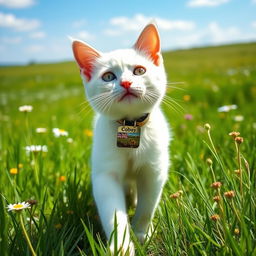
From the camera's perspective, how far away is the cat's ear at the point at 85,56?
177 centimetres

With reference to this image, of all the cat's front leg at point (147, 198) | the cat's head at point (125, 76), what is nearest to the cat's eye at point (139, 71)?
the cat's head at point (125, 76)

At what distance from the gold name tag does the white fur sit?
4 centimetres

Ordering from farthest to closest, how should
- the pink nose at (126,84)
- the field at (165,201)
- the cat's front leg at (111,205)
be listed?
the pink nose at (126,84) < the cat's front leg at (111,205) < the field at (165,201)

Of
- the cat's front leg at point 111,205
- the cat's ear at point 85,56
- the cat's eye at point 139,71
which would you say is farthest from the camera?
the cat's ear at point 85,56

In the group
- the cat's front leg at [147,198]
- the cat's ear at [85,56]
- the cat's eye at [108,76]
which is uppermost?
the cat's ear at [85,56]

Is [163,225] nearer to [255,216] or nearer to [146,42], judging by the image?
[255,216]

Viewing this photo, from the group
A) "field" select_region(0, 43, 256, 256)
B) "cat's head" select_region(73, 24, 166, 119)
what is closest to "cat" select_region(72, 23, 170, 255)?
"cat's head" select_region(73, 24, 166, 119)

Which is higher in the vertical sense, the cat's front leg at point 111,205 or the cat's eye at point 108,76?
the cat's eye at point 108,76

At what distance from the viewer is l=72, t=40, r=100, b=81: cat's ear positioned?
1.77 m

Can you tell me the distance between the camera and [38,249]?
132 cm

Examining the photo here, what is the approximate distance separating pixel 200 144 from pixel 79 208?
1.35m

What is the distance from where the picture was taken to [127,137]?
63.4 inches

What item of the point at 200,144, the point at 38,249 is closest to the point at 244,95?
the point at 200,144

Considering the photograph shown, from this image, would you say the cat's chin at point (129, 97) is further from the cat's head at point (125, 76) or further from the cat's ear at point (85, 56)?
the cat's ear at point (85, 56)
